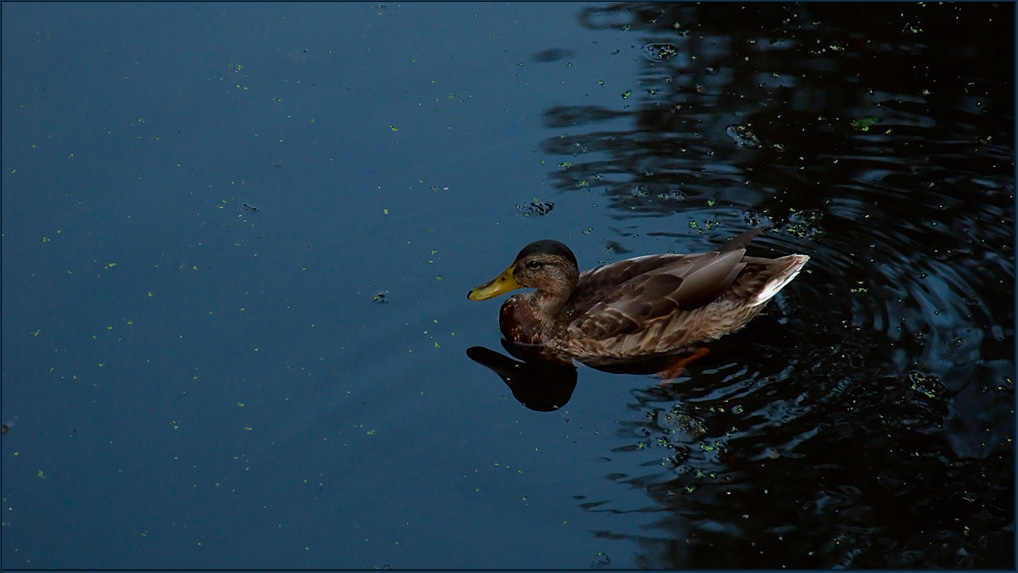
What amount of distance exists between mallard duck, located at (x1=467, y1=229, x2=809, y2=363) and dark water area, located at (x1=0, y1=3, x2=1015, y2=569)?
0.75ft

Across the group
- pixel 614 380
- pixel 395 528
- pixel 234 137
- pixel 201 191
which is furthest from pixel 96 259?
pixel 614 380

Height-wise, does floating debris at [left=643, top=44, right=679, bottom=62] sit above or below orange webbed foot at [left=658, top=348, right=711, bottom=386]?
above

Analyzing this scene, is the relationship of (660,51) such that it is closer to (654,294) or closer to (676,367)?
(654,294)

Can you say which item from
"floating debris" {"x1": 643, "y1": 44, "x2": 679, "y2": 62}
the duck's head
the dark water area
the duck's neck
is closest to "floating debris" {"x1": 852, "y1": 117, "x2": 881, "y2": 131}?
the dark water area

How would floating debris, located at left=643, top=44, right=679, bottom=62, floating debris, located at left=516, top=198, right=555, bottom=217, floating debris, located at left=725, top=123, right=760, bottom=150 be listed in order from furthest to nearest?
Result: floating debris, located at left=643, top=44, right=679, bottom=62
floating debris, located at left=725, top=123, right=760, bottom=150
floating debris, located at left=516, top=198, right=555, bottom=217

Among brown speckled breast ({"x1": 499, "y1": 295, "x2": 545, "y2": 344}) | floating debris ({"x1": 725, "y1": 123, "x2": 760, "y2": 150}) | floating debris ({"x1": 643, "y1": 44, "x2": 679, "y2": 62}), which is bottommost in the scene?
brown speckled breast ({"x1": 499, "y1": 295, "x2": 545, "y2": 344})

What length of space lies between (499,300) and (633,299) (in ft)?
3.48

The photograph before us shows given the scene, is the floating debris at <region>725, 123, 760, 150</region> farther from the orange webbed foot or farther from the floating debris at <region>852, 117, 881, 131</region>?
the orange webbed foot

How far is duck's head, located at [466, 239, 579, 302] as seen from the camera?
21.3 ft

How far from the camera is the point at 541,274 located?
6.59 metres

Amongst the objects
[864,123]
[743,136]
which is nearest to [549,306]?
[743,136]

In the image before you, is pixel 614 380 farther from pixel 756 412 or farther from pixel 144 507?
pixel 144 507

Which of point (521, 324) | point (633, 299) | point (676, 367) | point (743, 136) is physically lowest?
point (676, 367)

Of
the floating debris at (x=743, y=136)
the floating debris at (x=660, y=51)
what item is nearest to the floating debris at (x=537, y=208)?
the floating debris at (x=743, y=136)
